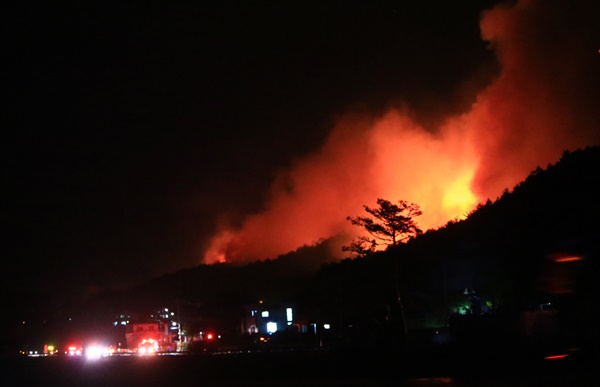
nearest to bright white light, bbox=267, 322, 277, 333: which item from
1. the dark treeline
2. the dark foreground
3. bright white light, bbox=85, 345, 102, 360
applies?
the dark treeline

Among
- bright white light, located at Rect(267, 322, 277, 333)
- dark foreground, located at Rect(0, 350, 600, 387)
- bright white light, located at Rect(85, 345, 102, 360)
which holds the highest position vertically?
bright white light, located at Rect(267, 322, 277, 333)

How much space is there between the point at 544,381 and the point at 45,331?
81.0 meters

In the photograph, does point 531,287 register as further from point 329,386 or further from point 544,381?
point 544,381

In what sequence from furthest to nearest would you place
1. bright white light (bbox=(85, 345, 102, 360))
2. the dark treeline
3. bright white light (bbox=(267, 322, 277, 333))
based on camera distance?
bright white light (bbox=(267, 322, 277, 333))
bright white light (bbox=(85, 345, 102, 360))
the dark treeline

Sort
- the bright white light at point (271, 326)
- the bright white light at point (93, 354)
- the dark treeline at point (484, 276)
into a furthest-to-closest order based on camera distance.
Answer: the bright white light at point (271, 326), the bright white light at point (93, 354), the dark treeline at point (484, 276)

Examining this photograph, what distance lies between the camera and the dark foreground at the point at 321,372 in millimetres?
18234

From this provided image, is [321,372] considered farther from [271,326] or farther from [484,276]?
[271,326]

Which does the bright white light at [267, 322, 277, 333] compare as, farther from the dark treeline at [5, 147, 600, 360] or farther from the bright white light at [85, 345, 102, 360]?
the bright white light at [85, 345, 102, 360]

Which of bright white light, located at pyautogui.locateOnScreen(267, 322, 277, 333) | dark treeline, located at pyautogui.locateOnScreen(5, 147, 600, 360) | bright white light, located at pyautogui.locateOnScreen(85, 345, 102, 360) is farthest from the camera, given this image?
bright white light, located at pyautogui.locateOnScreen(267, 322, 277, 333)

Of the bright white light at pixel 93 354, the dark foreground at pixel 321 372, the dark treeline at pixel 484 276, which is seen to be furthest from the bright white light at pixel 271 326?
the dark foreground at pixel 321 372

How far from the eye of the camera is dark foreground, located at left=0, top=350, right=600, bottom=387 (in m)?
18.2

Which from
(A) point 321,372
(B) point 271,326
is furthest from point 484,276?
(B) point 271,326

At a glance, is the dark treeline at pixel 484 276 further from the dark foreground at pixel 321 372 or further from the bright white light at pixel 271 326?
the bright white light at pixel 271 326

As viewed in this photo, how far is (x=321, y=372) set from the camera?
22.8m
